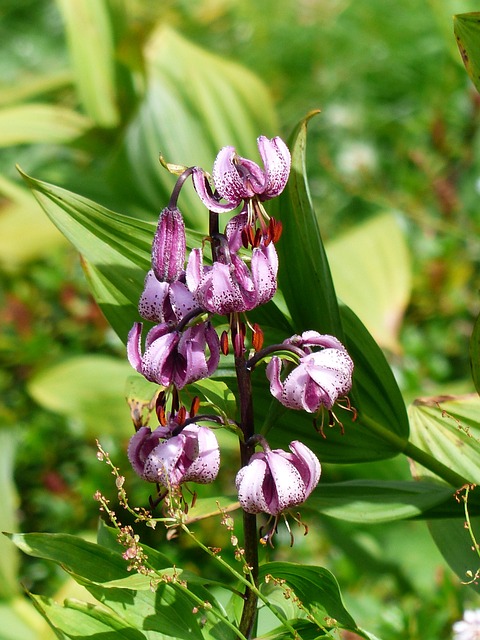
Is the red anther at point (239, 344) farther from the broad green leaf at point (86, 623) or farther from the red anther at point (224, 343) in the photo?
the broad green leaf at point (86, 623)

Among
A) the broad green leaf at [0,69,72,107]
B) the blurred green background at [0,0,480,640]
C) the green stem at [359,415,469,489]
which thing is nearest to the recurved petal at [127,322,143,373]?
the green stem at [359,415,469,489]

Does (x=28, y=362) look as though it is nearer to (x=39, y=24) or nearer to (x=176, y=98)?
(x=176, y=98)

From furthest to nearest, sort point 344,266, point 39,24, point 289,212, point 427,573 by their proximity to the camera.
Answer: point 39,24 → point 344,266 → point 427,573 → point 289,212

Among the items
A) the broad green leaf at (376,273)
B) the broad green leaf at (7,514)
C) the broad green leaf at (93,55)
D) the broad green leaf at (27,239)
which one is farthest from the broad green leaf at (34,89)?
the broad green leaf at (7,514)

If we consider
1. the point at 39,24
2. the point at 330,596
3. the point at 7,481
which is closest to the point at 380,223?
the point at 7,481

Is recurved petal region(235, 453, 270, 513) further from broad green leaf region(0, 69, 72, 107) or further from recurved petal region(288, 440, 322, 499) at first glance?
broad green leaf region(0, 69, 72, 107)

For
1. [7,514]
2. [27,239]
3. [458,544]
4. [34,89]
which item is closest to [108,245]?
[458,544]
